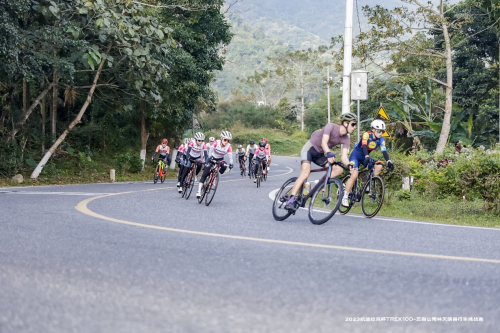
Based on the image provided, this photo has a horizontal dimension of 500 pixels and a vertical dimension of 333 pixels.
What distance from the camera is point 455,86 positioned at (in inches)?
1373

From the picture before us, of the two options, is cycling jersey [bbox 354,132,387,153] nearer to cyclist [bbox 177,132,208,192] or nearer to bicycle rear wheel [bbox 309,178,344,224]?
bicycle rear wheel [bbox 309,178,344,224]

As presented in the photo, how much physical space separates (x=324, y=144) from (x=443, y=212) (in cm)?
413

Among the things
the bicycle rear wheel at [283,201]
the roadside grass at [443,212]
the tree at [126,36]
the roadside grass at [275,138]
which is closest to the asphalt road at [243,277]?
the bicycle rear wheel at [283,201]

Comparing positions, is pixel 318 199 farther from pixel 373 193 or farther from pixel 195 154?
pixel 195 154

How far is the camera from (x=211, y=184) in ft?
47.5

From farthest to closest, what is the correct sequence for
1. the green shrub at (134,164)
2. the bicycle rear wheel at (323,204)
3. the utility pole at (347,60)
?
the green shrub at (134,164) → the utility pole at (347,60) → the bicycle rear wheel at (323,204)

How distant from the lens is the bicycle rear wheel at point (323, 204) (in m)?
9.86

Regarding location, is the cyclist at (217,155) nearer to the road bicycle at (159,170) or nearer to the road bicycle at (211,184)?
the road bicycle at (211,184)

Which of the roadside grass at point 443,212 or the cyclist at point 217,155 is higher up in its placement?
the cyclist at point 217,155

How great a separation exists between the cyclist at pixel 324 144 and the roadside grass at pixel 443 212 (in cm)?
267

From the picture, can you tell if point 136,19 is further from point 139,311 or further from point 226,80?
point 226,80

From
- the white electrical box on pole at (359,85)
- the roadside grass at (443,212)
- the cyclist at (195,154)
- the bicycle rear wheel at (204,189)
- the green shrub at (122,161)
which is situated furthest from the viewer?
the green shrub at (122,161)

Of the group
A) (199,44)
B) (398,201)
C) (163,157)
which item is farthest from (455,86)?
(398,201)

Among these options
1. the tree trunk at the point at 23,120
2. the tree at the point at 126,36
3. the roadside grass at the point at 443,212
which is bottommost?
the roadside grass at the point at 443,212
